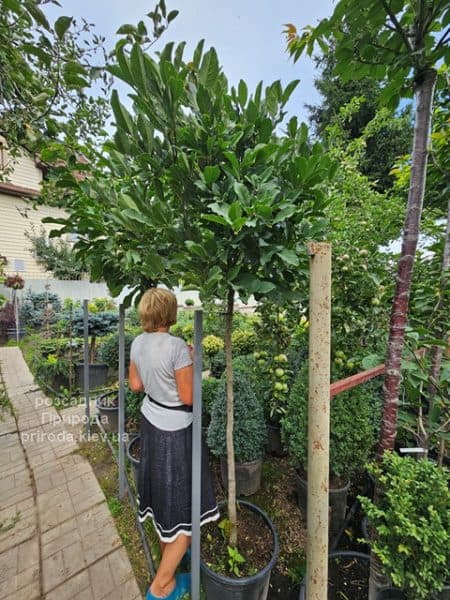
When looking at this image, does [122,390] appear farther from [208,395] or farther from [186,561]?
[186,561]

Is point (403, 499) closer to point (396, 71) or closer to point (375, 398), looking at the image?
point (375, 398)

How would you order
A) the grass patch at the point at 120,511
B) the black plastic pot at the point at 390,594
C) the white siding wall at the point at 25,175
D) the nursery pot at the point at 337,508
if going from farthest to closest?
1. the white siding wall at the point at 25,175
2. the nursery pot at the point at 337,508
3. the grass patch at the point at 120,511
4. the black plastic pot at the point at 390,594

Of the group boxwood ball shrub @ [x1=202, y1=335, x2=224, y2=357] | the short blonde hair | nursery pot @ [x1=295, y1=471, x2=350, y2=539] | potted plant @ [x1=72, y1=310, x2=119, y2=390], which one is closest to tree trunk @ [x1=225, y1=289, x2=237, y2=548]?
the short blonde hair

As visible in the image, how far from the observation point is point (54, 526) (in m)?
1.94

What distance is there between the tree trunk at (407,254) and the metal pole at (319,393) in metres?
0.39

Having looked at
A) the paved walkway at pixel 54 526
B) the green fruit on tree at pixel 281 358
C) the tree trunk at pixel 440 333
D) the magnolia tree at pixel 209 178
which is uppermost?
the magnolia tree at pixel 209 178

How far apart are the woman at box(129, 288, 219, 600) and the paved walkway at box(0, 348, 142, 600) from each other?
0.34 m

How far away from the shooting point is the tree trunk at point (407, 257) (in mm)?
989

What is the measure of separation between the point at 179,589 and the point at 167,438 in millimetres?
888

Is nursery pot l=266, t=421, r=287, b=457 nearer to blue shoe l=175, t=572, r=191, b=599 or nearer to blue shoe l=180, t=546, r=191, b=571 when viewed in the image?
blue shoe l=180, t=546, r=191, b=571

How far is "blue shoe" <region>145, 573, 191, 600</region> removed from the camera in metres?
1.41

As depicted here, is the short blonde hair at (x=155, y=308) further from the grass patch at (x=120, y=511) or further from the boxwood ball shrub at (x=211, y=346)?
the boxwood ball shrub at (x=211, y=346)

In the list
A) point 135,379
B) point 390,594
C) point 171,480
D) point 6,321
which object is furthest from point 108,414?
point 6,321

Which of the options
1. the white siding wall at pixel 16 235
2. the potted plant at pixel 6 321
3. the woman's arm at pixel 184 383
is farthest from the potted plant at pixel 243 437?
the white siding wall at pixel 16 235
